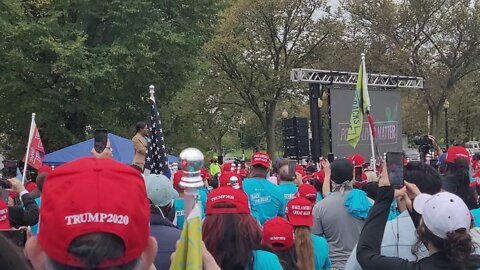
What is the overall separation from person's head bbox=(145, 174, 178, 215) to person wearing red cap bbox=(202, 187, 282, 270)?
1012 millimetres

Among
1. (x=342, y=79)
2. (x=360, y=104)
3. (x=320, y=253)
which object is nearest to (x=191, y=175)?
(x=320, y=253)

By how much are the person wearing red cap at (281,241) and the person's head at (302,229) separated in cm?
28

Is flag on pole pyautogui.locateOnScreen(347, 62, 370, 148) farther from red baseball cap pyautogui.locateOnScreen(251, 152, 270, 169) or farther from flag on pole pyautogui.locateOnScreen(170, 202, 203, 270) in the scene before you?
flag on pole pyautogui.locateOnScreen(170, 202, 203, 270)

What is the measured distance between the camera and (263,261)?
3.60m

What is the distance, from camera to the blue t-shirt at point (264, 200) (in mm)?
7418

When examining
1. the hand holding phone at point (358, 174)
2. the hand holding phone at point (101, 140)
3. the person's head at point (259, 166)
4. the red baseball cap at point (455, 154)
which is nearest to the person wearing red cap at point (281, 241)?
the hand holding phone at point (101, 140)

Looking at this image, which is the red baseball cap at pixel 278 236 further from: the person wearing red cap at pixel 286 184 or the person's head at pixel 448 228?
the person wearing red cap at pixel 286 184

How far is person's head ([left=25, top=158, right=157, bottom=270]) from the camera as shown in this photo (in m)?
1.65

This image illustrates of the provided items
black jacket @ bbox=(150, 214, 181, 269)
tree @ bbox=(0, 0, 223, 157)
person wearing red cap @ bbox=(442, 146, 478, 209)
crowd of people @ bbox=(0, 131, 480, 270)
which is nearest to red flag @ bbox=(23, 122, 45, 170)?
crowd of people @ bbox=(0, 131, 480, 270)

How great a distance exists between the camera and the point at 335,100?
2512 cm

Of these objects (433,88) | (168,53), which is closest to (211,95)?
(433,88)

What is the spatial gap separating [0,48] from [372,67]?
2229 cm

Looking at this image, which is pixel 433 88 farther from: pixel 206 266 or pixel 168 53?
pixel 206 266

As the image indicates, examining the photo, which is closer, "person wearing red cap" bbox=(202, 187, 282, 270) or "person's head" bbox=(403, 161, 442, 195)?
"person wearing red cap" bbox=(202, 187, 282, 270)
